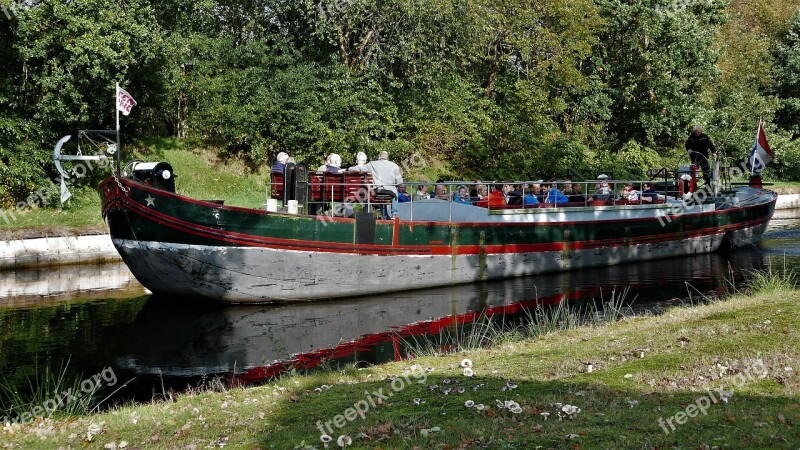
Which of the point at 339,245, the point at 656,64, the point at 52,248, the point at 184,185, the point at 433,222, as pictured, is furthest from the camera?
the point at 656,64

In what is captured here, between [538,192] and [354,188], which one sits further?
[538,192]

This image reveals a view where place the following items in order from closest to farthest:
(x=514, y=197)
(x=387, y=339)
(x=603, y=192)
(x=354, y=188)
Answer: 1. (x=387, y=339)
2. (x=354, y=188)
3. (x=514, y=197)
4. (x=603, y=192)

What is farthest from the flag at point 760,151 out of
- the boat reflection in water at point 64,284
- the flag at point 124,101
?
the boat reflection in water at point 64,284

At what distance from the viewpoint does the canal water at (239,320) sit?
12.9 metres

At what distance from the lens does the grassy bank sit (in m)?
6.58

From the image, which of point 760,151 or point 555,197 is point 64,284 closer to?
point 555,197

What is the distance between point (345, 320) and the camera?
658 inches

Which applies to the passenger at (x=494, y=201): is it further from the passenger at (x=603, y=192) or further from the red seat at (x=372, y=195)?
the red seat at (x=372, y=195)

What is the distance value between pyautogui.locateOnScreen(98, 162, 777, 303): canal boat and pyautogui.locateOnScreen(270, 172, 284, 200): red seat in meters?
0.03

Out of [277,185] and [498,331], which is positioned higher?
[277,185]

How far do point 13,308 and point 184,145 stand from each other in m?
16.6

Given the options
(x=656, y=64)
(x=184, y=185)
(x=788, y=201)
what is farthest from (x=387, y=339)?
(x=788, y=201)

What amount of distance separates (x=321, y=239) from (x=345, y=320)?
220cm

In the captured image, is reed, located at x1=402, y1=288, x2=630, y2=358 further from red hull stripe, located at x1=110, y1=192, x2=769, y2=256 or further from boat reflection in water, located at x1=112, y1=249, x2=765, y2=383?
red hull stripe, located at x1=110, y1=192, x2=769, y2=256
